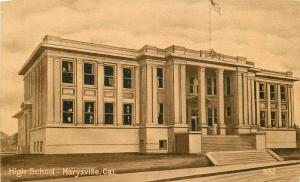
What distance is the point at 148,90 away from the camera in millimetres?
15445

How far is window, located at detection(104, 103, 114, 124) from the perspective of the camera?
1504cm

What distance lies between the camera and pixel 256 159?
13.5 m

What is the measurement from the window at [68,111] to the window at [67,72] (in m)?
0.76

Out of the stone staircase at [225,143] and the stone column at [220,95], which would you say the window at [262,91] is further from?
the stone staircase at [225,143]

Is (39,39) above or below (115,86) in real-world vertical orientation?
above

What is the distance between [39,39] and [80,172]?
A: 11.8 ft

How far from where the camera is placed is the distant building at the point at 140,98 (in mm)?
13211

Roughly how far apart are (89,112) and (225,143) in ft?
17.0

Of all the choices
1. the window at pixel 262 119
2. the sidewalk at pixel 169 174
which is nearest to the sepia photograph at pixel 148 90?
the sidewalk at pixel 169 174

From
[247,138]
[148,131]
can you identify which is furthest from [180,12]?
[247,138]

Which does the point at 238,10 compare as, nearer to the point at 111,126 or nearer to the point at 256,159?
the point at 256,159

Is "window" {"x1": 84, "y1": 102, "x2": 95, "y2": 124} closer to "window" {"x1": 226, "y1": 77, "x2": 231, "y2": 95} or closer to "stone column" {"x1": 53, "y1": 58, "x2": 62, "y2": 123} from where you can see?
"stone column" {"x1": 53, "y1": 58, "x2": 62, "y2": 123}

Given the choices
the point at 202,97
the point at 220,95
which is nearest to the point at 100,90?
the point at 202,97

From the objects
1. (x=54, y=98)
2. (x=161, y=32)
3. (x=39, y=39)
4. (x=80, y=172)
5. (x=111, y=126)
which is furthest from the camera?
(x=111, y=126)
